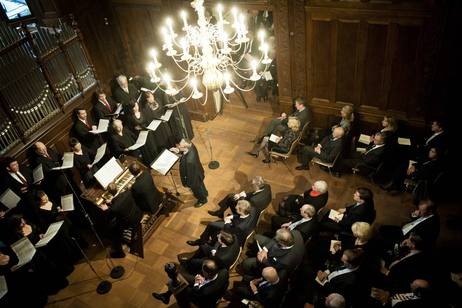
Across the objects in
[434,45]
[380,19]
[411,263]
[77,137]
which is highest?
[380,19]

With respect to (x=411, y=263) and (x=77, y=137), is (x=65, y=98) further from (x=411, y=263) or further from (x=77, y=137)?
(x=411, y=263)

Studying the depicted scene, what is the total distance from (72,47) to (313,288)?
6801 millimetres

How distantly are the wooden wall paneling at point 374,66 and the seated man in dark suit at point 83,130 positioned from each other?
221 inches

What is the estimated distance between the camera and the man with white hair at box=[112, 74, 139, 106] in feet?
28.0

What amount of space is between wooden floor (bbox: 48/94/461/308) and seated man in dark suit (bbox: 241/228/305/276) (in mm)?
1292

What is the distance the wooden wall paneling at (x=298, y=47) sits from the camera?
6910mm

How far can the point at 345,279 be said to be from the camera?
493 centimetres

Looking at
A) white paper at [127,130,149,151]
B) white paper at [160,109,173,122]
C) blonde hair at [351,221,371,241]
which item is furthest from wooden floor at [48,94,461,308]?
blonde hair at [351,221,371,241]

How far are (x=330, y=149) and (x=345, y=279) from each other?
2.80 m

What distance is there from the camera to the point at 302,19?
274 inches

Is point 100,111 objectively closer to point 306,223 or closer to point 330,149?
point 330,149

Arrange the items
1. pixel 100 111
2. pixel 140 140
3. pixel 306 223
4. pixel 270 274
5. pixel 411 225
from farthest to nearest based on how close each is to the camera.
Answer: pixel 100 111 < pixel 140 140 < pixel 306 223 < pixel 411 225 < pixel 270 274

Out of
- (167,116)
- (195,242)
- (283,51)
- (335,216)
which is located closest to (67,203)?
(195,242)

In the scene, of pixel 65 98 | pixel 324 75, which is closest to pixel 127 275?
pixel 65 98
